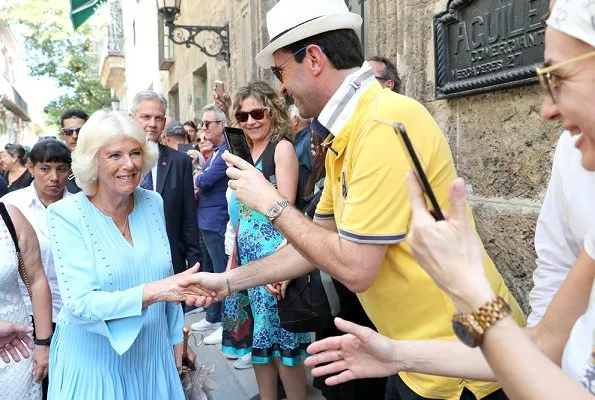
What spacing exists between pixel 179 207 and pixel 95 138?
1533 mm

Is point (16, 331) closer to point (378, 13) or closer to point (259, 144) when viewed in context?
point (259, 144)

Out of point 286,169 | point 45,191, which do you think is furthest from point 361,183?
point 45,191

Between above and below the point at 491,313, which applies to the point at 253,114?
above

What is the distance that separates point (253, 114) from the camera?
3812 millimetres

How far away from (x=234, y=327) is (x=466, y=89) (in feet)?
6.97

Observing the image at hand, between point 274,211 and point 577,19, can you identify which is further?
point 274,211

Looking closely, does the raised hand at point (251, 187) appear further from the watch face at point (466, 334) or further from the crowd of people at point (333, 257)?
the watch face at point (466, 334)

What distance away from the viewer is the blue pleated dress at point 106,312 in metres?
2.23

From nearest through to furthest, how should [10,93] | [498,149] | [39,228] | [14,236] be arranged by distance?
[14,236], [498,149], [39,228], [10,93]

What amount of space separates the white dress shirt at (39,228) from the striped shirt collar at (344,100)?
196 cm

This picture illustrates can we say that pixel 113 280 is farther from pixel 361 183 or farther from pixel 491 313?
pixel 491 313

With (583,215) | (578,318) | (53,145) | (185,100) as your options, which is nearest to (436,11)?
(583,215)

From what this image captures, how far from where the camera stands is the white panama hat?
2.01 meters

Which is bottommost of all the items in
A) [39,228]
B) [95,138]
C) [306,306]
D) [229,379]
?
[229,379]
